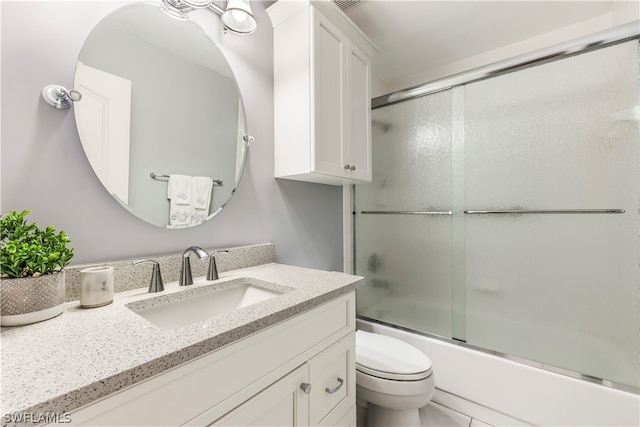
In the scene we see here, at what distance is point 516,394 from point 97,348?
1.87 m

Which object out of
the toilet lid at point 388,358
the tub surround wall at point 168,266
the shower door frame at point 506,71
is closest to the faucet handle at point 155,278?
the tub surround wall at point 168,266

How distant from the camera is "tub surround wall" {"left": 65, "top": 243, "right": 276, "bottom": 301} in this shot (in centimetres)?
79

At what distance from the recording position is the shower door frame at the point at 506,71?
1280 mm

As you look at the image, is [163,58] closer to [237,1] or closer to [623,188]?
[237,1]

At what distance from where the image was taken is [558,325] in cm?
146

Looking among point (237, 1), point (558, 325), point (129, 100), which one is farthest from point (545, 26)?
point (129, 100)

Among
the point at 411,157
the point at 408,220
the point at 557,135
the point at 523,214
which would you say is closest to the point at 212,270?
the point at 408,220

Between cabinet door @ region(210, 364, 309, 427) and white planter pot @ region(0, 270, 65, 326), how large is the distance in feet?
1.55

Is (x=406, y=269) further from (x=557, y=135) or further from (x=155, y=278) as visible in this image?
(x=155, y=278)

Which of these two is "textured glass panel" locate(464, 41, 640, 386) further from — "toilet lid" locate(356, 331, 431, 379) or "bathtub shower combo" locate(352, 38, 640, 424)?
"toilet lid" locate(356, 331, 431, 379)

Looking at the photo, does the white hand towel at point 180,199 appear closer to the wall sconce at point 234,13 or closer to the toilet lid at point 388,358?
the wall sconce at point 234,13

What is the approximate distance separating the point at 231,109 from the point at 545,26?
2.11 m

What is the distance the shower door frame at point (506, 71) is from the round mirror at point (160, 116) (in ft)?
3.49

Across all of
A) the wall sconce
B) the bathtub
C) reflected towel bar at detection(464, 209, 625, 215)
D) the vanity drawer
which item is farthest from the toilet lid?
the wall sconce
